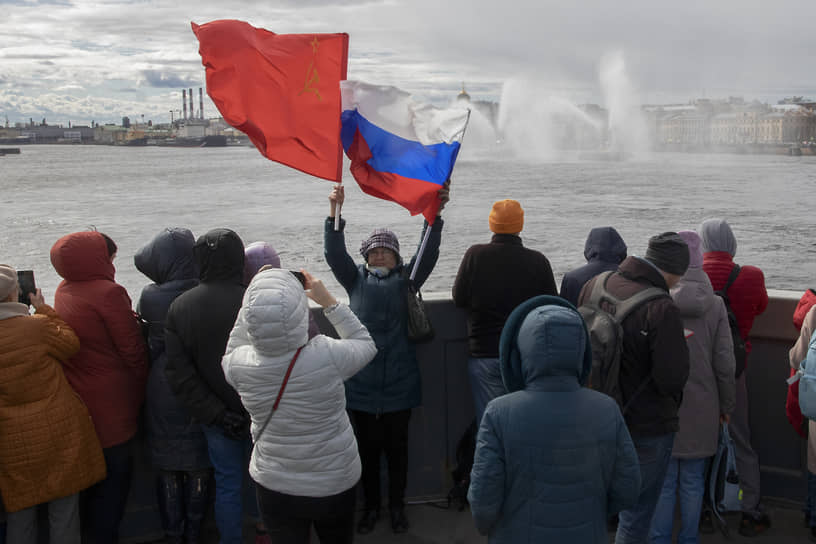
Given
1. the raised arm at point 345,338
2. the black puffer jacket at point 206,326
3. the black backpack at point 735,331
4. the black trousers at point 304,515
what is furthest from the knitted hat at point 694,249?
the black puffer jacket at point 206,326

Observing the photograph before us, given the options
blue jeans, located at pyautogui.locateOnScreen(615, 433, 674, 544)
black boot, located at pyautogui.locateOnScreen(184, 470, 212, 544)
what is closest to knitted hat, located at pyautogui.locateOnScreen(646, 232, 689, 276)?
blue jeans, located at pyautogui.locateOnScreen(615, 433, 674, 544)

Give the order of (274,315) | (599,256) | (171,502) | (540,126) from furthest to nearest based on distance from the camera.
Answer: (540,126), (599,256), (171,502), (274,315)

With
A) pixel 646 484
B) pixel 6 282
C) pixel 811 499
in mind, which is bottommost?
pixel 811 499

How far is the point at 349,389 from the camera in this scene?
3781mm

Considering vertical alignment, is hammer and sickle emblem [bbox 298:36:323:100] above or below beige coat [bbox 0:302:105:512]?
above

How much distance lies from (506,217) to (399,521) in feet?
5.17

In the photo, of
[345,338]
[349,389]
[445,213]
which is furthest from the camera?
[445,213]

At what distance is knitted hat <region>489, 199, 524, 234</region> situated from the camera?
3805 millimetres

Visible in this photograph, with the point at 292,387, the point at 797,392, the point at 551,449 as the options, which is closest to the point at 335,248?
the point at 292,387

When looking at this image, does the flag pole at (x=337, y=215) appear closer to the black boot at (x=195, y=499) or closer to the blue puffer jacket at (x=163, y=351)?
the blue puffer jacket at (x=163, y=351)

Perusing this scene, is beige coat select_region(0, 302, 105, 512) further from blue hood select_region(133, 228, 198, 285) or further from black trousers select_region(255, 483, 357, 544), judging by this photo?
black trousers select_region(255, 483, 357, 544)

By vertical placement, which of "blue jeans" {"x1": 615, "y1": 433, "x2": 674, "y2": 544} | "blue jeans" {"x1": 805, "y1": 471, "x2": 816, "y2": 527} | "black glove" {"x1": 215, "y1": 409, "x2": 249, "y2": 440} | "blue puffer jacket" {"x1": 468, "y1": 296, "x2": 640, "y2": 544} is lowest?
"blue jeans" {"x1": 805, "y1": 471, "x2": 816, "y2": 527}

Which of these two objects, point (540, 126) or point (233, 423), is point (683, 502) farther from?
point (540, 126)

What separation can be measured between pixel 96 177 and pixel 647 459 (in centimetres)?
5765
